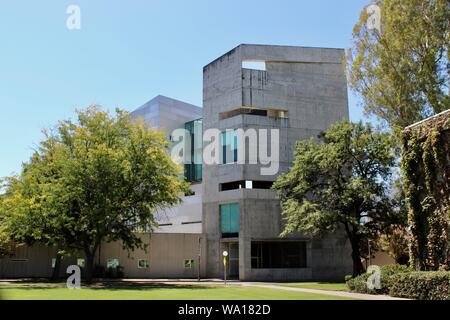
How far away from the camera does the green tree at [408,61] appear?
3444cm

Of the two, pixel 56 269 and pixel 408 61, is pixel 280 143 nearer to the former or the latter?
pixel 408 61

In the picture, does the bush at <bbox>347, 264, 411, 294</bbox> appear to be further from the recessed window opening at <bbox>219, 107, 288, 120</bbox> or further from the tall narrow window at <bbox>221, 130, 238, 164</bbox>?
the recessed window opening at <bbox>219, 107, 288, 120</bbox>

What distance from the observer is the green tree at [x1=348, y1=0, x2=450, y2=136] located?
34438mm

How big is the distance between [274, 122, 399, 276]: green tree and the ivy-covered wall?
1251cm

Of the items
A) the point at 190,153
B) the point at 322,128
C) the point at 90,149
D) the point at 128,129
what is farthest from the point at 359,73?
the point at 190,153

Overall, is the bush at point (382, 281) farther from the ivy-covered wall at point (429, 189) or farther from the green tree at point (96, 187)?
the green tree at point (96, 187)

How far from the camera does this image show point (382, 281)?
27859 mm

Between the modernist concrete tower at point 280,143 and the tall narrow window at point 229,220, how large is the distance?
10cm

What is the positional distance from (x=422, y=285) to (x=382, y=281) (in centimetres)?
380

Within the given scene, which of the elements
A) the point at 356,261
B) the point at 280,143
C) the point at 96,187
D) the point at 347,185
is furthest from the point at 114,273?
the point at 347,185

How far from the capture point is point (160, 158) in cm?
3797

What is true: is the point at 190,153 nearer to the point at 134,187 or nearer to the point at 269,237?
the point at 269,237

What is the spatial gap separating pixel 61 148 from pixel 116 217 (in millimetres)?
7315

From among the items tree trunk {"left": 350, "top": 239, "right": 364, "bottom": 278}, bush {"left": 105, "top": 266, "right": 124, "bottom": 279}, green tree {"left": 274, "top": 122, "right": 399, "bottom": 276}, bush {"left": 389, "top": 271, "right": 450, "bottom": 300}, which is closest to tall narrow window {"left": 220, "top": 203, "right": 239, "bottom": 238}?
green tree {"left": 274, "top": 122, "right": 399, "bottom": 276}
